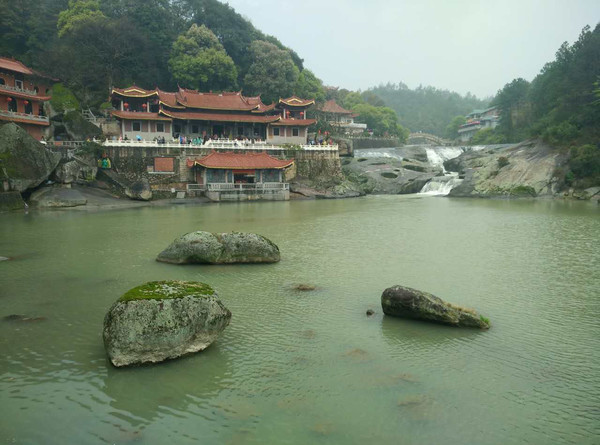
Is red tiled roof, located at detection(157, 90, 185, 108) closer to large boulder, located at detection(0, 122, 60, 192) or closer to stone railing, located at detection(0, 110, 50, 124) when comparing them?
stone railing, located at detection(0, 110, 50, 124)

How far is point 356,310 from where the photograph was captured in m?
10.7

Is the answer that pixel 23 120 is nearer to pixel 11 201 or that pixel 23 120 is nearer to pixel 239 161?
pixel 11 201

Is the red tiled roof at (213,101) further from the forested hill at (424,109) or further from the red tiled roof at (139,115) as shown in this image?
the forested hill at (424,109)

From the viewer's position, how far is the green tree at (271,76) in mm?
61500

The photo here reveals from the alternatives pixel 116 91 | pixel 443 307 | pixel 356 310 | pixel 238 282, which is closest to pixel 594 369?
pixel 443 307

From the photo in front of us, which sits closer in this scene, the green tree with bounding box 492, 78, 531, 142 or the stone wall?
the green tree with bounding box 492, 78, 531, 142

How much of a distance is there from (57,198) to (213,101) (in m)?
23.5

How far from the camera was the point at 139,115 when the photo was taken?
46.9 m

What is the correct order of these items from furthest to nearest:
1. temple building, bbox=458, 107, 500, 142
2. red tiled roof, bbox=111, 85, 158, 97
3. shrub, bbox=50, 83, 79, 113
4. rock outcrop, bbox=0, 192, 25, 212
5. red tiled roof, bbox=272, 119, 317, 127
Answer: temple building, bbox=458, 107, 500, 142 < red tiled roof, bbox=272, 119, 317, 127 < red tiled roof, bbox=111, 85, 158, 97 < shrub, bbox=50, 83, 79, 113 < rock outcrop, bbox=0, 192, 25, 212

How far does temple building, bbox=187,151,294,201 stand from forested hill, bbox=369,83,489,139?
74330mm

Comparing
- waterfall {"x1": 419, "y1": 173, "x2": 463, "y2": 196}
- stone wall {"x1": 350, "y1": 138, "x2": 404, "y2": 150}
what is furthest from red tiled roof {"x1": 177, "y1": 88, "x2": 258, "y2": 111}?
waterfall {"x1": 419, "y1": 173, "x2": 463, "y2": 196}

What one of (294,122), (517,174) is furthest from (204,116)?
(517,174)

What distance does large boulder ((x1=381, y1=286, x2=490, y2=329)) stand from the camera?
9586 millimetres

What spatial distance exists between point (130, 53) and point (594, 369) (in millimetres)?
60543
